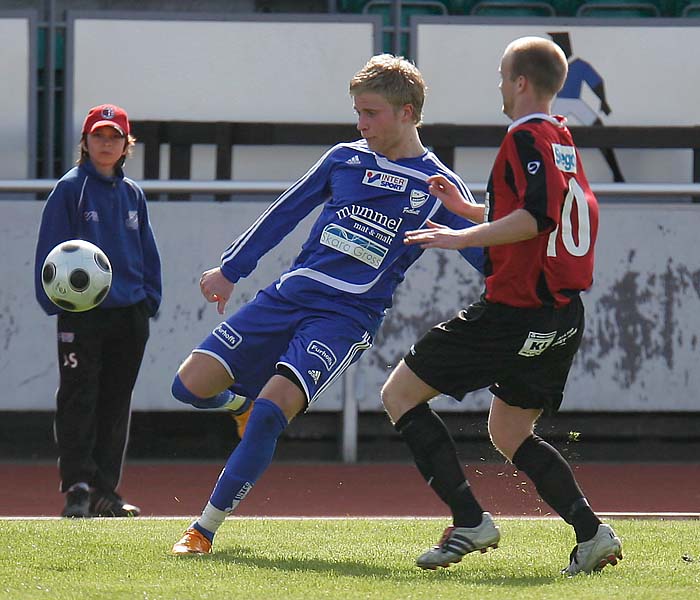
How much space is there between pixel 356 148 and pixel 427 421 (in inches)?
44.5

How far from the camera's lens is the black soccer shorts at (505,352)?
475 cm

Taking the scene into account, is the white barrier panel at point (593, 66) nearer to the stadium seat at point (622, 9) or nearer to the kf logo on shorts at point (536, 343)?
the stadium seat at point (622, 9)

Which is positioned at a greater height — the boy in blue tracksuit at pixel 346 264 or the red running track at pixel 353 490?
the boy in blue tracksuit at pixel 346 264

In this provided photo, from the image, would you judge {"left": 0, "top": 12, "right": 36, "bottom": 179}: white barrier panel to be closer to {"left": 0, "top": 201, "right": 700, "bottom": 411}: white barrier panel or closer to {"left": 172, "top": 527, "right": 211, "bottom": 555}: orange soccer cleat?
{"left": 0, "top": 201, "right": 700, "bottom": 411}: white barrier panel

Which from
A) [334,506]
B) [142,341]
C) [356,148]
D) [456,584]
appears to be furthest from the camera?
[334,506]

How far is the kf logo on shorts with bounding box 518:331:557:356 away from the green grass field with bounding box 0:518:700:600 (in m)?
0.73

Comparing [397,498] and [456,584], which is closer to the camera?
[456,584]

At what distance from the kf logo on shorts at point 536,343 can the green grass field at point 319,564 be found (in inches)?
28.9

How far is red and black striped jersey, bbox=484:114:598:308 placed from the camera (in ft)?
15.1

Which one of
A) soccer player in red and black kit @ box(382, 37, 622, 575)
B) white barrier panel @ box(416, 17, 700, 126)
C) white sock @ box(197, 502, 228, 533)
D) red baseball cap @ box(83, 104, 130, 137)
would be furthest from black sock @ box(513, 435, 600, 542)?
white barrier panel @ box(416, 17, 700, 126)

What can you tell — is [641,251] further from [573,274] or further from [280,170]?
[573,274]

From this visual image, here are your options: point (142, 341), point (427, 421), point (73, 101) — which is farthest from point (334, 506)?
point (73, 101)

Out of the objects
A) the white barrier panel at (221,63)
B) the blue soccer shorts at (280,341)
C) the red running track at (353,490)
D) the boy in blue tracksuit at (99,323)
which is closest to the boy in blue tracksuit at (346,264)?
the blue soccer shorts at (280,341)

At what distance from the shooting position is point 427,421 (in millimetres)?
4953
